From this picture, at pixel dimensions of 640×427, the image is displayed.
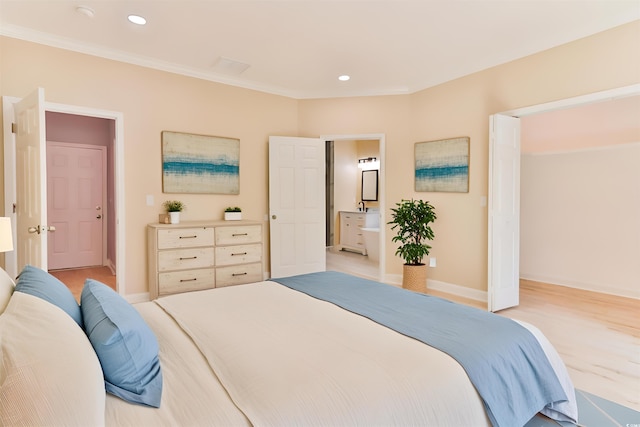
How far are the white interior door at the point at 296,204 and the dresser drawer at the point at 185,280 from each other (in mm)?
1086

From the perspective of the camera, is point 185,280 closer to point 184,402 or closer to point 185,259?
point 185,259

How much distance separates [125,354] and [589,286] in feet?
17.9

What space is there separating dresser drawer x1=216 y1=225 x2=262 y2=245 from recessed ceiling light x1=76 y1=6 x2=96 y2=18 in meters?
2.25

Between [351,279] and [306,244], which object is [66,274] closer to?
[306,244]

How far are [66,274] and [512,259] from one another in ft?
20.6

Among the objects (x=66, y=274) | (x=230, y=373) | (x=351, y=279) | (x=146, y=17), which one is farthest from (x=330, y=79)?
(x=66, y=274)

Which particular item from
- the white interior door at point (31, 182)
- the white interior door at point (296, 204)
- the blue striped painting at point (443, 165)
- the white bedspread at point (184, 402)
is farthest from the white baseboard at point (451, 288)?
the white interior door at point (31, 182)

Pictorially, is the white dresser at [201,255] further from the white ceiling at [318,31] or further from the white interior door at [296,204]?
the white ceiling at [318,31]

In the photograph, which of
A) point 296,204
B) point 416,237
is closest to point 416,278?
point 416,237

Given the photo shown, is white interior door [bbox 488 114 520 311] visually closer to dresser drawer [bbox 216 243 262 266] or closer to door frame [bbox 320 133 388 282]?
door frame [bbox 320 133 388 282]

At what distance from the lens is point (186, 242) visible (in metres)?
3.92

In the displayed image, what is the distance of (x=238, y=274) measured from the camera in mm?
4238

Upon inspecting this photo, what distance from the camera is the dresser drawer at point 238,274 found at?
4.11 metres

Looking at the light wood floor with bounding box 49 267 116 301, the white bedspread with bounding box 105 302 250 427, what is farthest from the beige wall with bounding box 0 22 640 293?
the white bedspread with bounding box 105 302 250 427
